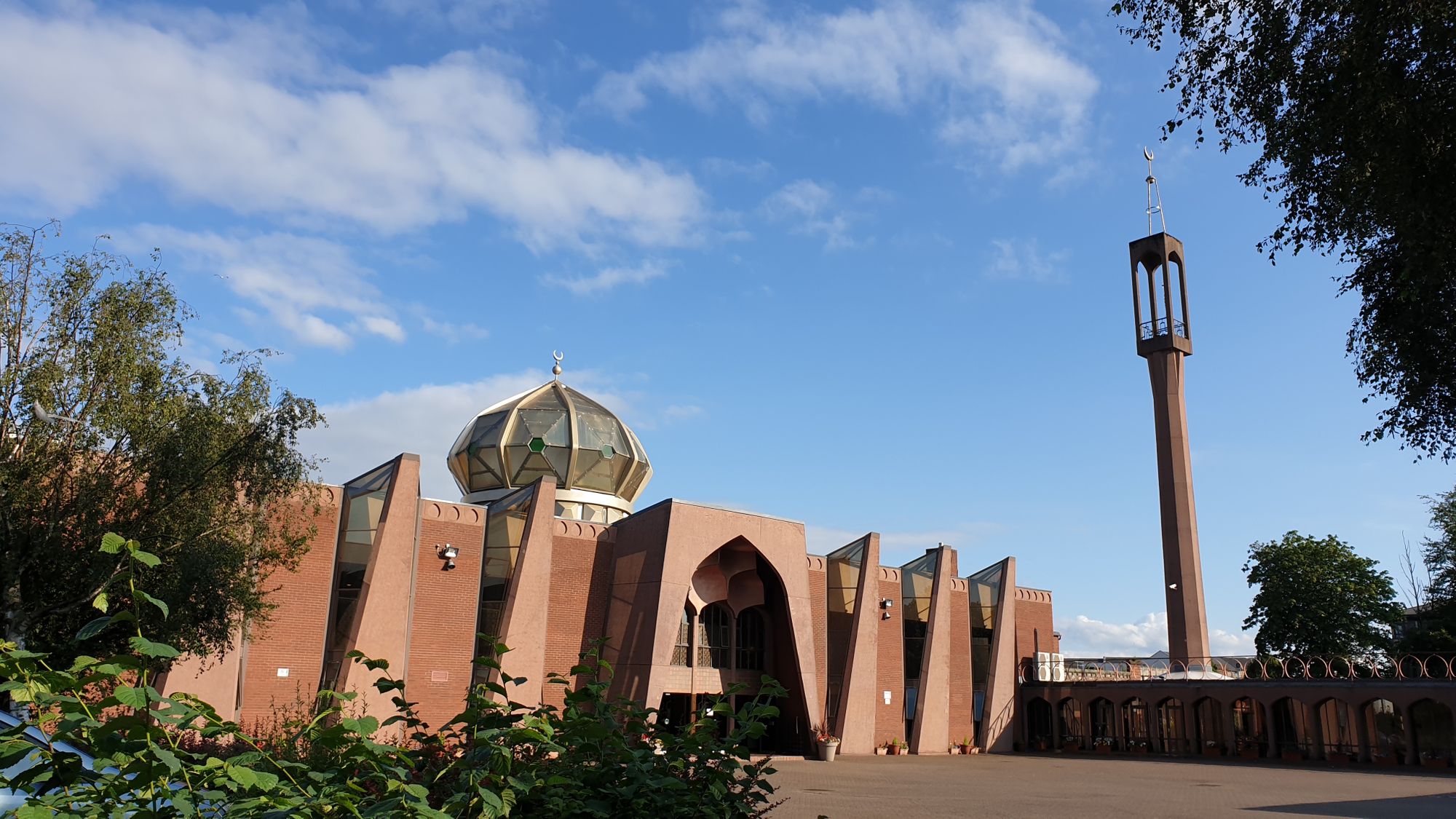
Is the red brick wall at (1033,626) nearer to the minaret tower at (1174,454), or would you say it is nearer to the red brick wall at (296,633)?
the minaret tower at (1174,454)

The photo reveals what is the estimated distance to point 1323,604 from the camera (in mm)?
42094

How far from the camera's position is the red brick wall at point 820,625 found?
1239 inches

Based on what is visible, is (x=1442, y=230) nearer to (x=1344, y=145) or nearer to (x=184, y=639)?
(x=1344, y=145)

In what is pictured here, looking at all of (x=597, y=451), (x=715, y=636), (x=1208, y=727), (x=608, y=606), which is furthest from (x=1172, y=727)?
(x=597, y=451)

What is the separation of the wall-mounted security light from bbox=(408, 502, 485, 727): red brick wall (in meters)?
0.09

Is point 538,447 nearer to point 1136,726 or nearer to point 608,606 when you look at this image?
point 608,606

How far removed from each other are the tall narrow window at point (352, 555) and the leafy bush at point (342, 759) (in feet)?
72.5

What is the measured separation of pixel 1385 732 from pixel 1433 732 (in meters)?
1.19

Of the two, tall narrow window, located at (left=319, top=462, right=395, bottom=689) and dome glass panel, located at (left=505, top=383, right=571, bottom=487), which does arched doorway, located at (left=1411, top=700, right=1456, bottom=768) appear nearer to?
dome glass panel, located at (left=505, top=383, right=571, bottom=487)

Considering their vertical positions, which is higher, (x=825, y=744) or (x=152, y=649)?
(x=152, y=649)

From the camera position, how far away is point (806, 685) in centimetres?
3009

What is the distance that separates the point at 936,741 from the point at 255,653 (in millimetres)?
21794

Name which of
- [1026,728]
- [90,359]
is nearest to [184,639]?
[90,359]

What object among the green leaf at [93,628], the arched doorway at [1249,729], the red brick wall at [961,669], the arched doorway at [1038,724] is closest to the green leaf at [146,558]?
the green leaf at [93,628]
